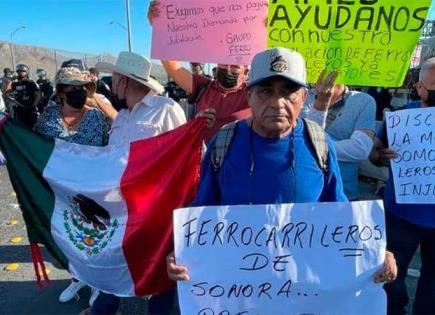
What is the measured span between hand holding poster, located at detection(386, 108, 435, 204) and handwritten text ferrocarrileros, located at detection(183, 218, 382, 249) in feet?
3.08

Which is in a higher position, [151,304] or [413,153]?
[413,153]

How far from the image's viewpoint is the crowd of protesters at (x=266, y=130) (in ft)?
5.75

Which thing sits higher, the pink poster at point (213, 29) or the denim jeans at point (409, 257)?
the pink poster at point (213, 29)

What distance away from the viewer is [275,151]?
5.79ft

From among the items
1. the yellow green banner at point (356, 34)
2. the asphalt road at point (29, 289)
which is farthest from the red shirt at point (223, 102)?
the asphalt road at point (29, 289)

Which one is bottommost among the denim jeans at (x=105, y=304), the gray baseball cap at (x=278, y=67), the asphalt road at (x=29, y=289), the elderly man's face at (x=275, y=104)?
the asphalt road at (x=29, y=289)

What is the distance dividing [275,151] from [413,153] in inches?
45.0

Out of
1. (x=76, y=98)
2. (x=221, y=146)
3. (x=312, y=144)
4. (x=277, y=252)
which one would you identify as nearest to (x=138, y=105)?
(x=76, y=98)

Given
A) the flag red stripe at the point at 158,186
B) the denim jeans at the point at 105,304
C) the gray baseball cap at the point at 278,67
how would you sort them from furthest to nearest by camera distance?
Answer: 1. the denim jeans at the point at 105,304
2. the flag red stripe at the point at 158,186
3. the gray baseball cap at the point at 278,67

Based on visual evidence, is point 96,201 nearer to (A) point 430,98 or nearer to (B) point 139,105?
(B) point 139,105

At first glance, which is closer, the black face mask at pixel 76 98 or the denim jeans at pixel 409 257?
the denim jeans at pixel 409 257

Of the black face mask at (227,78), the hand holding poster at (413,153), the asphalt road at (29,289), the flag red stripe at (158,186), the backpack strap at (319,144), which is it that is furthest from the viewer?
A: the asphalt road at (29,289)

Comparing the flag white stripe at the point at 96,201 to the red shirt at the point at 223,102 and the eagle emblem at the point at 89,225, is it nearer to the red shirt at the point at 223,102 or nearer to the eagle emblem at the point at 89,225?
the eagle emblem at the point at 89,225

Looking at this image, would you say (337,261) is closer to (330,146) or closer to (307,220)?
(307,220)
